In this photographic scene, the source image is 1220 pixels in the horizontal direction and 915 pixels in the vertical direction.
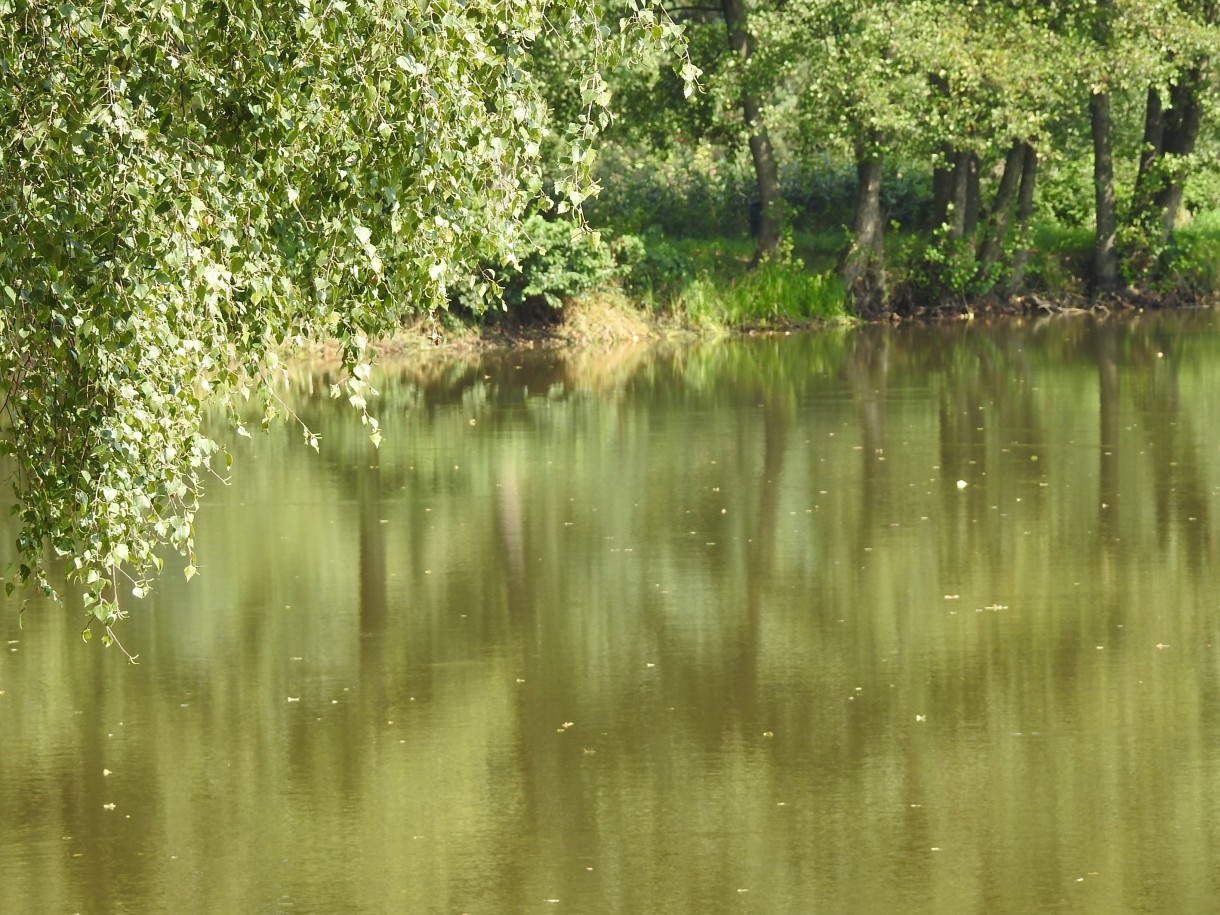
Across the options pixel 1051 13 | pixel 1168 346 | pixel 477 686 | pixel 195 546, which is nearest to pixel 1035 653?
pixel 477 686

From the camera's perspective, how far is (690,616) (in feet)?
43.0

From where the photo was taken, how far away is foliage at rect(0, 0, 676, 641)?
5.83 metres

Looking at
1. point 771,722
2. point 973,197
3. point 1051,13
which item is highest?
point 1051,13

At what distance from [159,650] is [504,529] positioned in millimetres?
4372

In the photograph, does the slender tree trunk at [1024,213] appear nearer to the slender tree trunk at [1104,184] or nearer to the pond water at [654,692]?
the slender tree trunk at [1104,184]

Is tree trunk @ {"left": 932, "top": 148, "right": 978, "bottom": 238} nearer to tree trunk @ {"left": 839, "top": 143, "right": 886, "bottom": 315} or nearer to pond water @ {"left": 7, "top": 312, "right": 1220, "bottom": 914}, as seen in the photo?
tree trunk @ {"left": 839, "top": 143, "right": 886, "bottom": 315}

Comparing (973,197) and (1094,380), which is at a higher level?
(973,197)

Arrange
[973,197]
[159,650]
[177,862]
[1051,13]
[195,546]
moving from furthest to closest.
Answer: [973,197], [1051,13], [195,546], [159,650], [177,862]

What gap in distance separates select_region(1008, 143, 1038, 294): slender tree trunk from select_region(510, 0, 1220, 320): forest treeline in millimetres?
42

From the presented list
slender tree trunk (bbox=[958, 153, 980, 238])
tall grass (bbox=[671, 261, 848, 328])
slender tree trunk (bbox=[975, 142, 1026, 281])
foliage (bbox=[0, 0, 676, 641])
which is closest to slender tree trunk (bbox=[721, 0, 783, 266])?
tall grass (bbox=[671, 261, 848, 328])

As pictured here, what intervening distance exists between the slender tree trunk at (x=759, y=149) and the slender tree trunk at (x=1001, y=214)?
416cm

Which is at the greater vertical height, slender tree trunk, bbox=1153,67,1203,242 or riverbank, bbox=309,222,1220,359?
slender tree trunk, bbox=1153,67,1203,242

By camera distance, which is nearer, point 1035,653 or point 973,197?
point 1035,653

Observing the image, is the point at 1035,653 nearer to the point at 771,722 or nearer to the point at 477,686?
the point at 771,722
